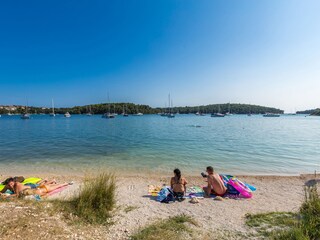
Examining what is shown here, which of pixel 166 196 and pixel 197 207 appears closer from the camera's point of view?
pixel 197 207

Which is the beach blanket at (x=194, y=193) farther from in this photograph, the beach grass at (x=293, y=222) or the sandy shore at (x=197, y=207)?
the beach grass at (x=293, y=222)

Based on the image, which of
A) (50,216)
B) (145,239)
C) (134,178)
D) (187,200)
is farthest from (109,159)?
(145,239)

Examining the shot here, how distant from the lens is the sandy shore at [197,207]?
4902 millimetres

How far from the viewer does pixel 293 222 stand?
16.2ft

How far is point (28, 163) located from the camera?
49.0ft

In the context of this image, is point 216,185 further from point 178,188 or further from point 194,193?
point 178,188

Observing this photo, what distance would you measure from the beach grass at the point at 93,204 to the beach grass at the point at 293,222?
13.3ft

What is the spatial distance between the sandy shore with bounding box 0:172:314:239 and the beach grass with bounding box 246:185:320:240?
17.2 inches

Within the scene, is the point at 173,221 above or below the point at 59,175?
above

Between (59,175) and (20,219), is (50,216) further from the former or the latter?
(59,175)

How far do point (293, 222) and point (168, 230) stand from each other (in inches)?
126

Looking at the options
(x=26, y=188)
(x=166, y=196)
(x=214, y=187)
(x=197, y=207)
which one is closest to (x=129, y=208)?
(x=166, y=196)

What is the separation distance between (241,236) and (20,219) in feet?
17.2

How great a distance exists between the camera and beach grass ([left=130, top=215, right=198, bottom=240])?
4.40 meters
